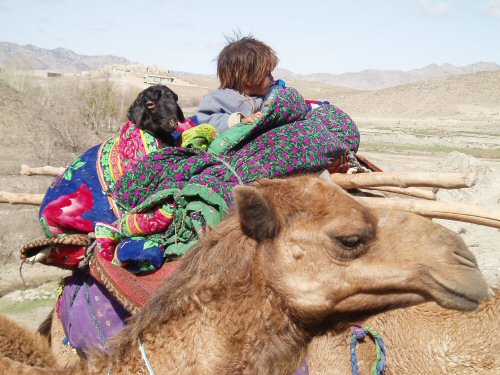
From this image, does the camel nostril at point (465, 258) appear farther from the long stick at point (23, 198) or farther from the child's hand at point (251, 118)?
the long stick at point (23, 198)

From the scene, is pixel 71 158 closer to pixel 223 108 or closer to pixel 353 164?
pixel 223 108

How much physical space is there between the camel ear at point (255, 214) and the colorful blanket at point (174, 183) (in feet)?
1.60

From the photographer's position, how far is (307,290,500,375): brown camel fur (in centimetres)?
366

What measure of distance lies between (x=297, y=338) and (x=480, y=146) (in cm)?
2765

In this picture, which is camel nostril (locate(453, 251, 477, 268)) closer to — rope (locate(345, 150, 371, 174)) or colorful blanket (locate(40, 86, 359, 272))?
colorful blanket (locate(40, 86, 359, 272))

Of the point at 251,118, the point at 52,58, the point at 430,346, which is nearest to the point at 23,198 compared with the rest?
the point at 251,118

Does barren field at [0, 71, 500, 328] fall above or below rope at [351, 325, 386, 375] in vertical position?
below

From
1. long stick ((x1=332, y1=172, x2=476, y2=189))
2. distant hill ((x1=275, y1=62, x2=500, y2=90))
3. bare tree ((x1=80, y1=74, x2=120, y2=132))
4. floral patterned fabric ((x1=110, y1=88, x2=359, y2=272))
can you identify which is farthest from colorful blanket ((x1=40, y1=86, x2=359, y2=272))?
distant hill ((x1=275, y1=62, x2=500, y2=90))

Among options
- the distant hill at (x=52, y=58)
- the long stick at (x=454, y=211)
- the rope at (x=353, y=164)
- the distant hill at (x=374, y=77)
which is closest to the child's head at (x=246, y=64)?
the rope at (x=353, y=164)

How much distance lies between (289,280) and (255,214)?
30 cm

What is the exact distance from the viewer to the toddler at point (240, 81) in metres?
3.24

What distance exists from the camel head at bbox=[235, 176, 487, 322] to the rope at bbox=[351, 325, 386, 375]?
1.55m

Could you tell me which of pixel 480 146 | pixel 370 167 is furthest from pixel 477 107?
pixel 370 167

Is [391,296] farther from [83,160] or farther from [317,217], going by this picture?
[83,160]
